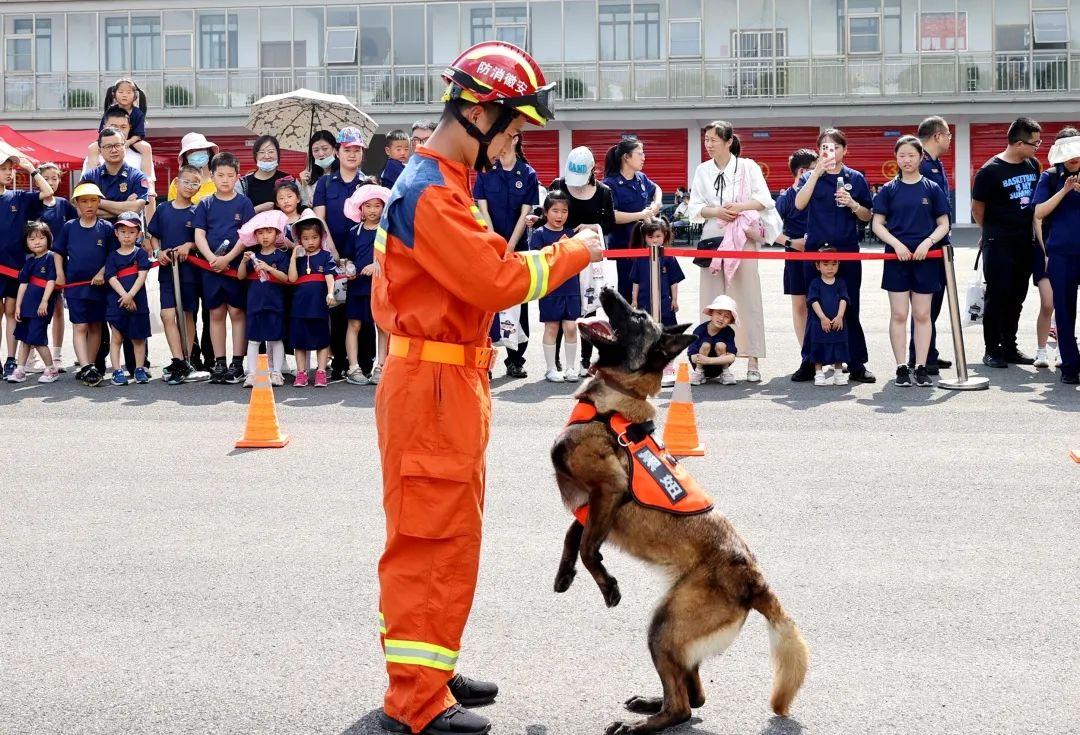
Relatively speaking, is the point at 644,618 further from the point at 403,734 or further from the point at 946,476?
the point at 946,476

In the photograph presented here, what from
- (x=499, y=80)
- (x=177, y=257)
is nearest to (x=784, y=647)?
(x=499, y=80)

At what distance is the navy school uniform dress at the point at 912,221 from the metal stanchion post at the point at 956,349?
10cm

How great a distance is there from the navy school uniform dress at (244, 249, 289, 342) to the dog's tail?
8501 mm

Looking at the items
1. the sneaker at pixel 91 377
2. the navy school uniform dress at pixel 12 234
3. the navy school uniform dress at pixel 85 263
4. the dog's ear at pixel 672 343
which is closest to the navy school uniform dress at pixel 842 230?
the sneaker at pixel 91 377

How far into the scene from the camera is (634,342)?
15.1 ft

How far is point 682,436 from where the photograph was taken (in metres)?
8.81

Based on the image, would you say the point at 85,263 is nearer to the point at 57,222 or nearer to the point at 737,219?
the point at 57,222

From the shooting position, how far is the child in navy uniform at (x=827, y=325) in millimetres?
11633

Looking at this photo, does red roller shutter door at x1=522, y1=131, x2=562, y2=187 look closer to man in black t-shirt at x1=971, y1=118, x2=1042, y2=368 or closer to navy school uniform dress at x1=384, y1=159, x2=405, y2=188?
navy school uniform dress at x1=384, y1=159, x2=405, y2=188

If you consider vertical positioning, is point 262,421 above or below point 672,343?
below

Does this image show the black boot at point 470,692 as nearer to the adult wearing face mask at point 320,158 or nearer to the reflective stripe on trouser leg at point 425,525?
the reflective stripe on trouser leg at point 425,525

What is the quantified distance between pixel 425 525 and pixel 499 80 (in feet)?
4.85

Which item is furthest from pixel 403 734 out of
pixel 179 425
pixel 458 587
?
pixel 179 425

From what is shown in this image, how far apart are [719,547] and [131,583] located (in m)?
3.08
